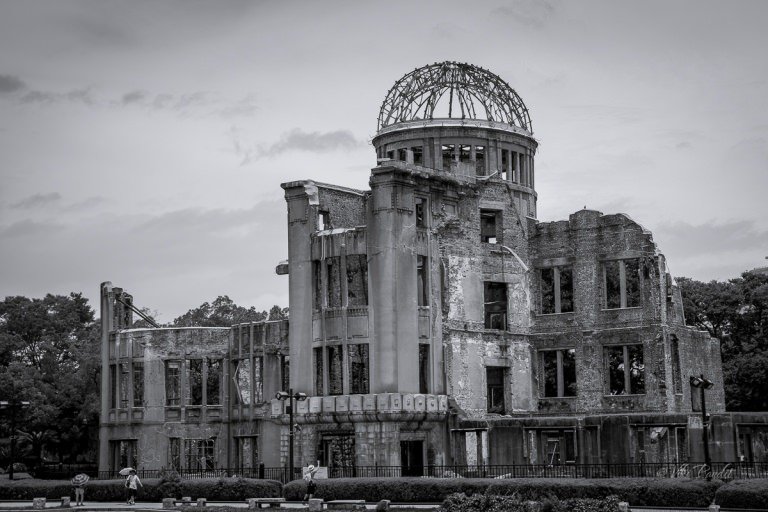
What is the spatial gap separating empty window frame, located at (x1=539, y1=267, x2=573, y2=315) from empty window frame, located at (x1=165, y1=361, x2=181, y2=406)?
1963 cm

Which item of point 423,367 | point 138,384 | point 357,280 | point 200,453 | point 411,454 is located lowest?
point 411,454

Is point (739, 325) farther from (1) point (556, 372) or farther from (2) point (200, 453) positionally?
(2) point (200, 453)

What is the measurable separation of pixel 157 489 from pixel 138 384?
72.6 ft

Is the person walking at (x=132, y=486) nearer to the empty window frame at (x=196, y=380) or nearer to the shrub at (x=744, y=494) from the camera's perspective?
the shrub at (x=744, y=494)

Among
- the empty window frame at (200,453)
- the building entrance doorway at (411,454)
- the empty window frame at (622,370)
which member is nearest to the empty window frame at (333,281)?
the building entrance doorway at (411,454)

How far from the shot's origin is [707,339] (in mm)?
60375

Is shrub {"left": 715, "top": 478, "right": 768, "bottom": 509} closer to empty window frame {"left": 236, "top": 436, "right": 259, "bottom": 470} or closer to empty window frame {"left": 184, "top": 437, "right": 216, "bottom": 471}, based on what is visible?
empty window frame {"left": 236, "top": 436, "right": 259, "bottom": 470}

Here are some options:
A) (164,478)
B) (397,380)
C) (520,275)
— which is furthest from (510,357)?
(164,478)

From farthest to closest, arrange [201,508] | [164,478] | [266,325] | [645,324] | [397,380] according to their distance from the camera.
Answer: [266,325] < [645,324] < [397,380] < [164,478] < [201,508]

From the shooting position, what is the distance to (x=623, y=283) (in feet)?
189

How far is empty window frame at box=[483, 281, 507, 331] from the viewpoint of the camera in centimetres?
6008

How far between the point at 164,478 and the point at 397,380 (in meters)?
11.3

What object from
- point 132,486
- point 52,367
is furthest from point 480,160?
point 52,367

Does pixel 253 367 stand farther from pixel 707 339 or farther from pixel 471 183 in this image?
pixel 707 339
